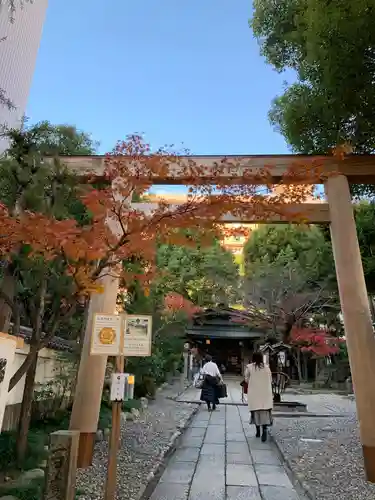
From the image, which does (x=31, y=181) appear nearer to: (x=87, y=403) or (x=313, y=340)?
(x=87, y=403)

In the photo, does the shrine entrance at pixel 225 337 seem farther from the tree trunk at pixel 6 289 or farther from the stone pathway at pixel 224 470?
the tree trunk at pixel 6 289

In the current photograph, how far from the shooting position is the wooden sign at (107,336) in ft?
13.5

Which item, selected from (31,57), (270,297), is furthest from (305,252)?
(31,57)

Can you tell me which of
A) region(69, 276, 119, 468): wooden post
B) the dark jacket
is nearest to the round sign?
region(69, 276, 119, 468): wooden post

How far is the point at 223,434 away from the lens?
7.81m

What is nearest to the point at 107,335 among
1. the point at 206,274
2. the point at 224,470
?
the point at 224,470

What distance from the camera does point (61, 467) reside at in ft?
10.9

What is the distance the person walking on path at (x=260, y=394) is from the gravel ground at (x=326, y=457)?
41 centimetres

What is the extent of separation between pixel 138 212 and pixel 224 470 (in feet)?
12.6

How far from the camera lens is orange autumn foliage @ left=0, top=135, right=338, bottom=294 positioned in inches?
175

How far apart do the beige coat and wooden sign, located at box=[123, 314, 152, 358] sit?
3.80 meters

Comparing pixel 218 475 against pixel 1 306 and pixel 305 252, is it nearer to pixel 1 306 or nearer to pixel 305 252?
pixel 1 306

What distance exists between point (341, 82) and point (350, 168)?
1437 millimetres

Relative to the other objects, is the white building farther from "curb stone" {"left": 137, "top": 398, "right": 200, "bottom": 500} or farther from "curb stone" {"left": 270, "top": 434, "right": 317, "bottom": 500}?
"curb stone" {"left": 270, "top": 434, "right": 317, "bottom": 500}
